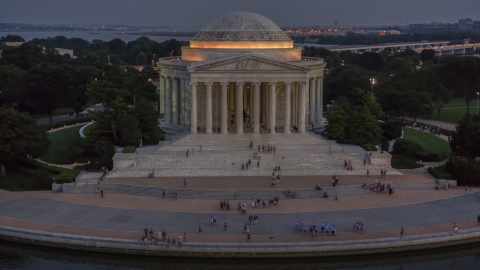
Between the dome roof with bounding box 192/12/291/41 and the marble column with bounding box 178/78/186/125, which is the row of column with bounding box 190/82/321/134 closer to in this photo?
the marble column with bounding box 178/78/186/125

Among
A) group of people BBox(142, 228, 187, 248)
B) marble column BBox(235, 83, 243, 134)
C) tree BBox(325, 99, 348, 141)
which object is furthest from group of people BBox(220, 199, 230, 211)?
tree BBox(325, 99, 348, 141)

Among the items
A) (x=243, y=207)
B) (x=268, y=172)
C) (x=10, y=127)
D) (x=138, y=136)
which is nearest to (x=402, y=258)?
(x=243, y=207)

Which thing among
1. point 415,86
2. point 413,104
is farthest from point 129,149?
point 415,86

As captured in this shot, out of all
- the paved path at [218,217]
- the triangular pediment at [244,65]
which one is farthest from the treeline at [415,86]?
the paved path at [218,217]

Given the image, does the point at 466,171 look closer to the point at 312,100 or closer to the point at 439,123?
the point at 312,100

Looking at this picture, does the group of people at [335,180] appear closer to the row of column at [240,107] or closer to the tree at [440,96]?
the row of column at [240,107]

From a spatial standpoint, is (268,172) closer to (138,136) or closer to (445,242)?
(138,136)
